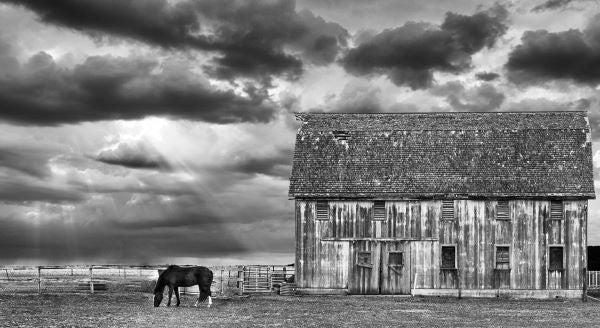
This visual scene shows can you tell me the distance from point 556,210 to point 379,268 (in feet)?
32.5

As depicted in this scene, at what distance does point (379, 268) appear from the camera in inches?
1661

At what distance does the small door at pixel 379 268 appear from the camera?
41938 millimetres

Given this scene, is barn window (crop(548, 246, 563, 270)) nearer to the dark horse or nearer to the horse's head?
the dark horse

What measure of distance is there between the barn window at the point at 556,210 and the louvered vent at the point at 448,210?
522 centimetres

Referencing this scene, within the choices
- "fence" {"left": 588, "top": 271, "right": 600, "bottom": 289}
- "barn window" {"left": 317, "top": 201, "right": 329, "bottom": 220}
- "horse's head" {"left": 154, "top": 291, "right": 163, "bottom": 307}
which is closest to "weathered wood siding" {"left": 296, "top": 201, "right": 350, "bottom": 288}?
"barn window" {"left": 317, "top": 201, "right": 329, "bottom": 220}

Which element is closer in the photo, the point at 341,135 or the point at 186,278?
the point at 186,278

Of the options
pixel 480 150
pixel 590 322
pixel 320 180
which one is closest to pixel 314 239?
pixel 320 180

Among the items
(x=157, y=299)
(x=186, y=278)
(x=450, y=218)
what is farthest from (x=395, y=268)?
(x=157, y=299)

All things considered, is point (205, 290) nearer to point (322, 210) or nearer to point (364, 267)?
point (322, 210)

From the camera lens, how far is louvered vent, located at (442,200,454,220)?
42.4m

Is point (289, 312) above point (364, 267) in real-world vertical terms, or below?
below

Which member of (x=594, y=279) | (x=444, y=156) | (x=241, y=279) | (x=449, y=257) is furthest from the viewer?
(x=594, y=279)

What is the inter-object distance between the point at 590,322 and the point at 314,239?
18710 millimetres

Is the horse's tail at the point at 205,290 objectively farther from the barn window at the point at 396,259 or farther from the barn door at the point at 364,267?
the barn window at the point at 396,259
